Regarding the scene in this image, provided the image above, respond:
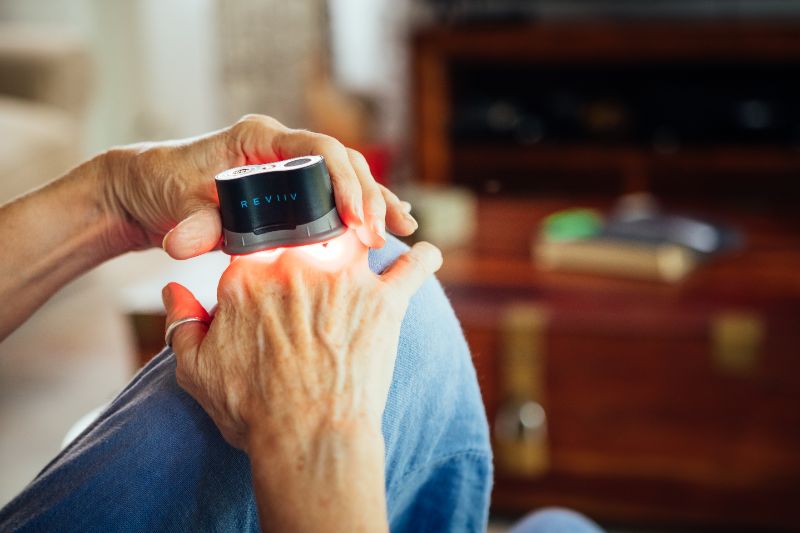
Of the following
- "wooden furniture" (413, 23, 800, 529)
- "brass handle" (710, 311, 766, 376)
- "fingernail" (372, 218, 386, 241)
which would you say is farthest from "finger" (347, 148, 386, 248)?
"brass handle" (710, 311, 766, 376)

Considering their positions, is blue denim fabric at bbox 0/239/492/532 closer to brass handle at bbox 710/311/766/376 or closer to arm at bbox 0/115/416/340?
arm at bbox 0/115/416/340

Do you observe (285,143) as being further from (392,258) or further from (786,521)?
(786,521)

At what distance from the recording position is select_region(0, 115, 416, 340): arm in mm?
564

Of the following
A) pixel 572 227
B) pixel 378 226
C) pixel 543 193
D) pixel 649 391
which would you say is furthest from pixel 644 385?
pixel 543 193

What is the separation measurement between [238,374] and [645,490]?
966mm

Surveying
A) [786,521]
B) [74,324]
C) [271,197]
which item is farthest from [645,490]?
[74,324]

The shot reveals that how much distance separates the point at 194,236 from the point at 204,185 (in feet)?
0.31

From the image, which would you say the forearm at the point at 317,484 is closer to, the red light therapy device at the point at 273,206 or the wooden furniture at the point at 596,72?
the red light therapy device at the point at 273,206

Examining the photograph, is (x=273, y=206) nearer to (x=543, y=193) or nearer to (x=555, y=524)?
(x=555, y=524)

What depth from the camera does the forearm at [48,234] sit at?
2.11ft

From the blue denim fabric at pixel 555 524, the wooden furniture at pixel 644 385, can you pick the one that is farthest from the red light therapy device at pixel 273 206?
the wooden furniture at pixel 644 385

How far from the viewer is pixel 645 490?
1.25 meters

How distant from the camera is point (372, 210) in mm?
508

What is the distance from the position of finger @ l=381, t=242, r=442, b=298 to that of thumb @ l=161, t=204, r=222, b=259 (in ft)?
0.35
